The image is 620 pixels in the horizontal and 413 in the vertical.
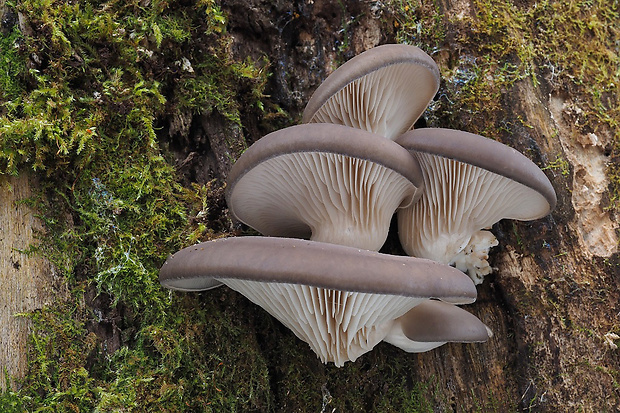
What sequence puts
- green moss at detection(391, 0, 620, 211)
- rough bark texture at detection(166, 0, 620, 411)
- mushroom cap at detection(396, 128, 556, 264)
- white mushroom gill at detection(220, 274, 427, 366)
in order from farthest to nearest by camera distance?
1. green moss at detection(391, 0, 620, 211)
2. rough bark texture at detection(166, 0, 620, 411)
3. mushroom cap at detection(396, 128, 556, 264)
4. white mushroom gill at detection(220, 274, 427, 366)

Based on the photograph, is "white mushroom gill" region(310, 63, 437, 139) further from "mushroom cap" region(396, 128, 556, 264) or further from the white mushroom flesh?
the white mushroom flesh

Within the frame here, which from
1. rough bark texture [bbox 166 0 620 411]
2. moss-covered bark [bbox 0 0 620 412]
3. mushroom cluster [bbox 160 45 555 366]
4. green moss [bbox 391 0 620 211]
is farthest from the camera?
→ green moss [bbox 391 0 620 211]

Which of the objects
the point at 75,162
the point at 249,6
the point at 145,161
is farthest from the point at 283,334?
the point at 249,6

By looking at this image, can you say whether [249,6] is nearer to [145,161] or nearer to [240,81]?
[240,81]

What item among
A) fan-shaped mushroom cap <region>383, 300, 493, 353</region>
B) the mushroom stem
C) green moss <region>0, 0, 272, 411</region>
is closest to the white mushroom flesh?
fan-shaped mushroom cap <region>383, 300, 493, 353</region>

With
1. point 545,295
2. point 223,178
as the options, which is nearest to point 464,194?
point 545,295

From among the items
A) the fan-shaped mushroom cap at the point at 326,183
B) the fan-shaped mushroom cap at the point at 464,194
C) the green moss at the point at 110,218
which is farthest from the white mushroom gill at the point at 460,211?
the green moss at the point at 110,218

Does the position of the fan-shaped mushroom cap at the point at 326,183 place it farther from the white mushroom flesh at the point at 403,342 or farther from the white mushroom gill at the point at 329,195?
the white mushroom flesh at the point at 403,342
